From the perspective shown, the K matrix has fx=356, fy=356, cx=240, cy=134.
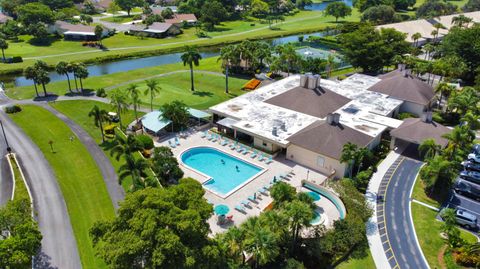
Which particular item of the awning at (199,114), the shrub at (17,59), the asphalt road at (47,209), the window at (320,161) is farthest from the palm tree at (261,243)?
the shrub at (17,59)

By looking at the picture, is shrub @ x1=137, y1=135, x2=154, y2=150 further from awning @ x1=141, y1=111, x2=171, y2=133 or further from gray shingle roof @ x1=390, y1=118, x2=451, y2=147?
gray shingle roof @ x1=390, y1=118, x2=451, y2=147

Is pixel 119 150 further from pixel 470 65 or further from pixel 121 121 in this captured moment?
pixel 470 65

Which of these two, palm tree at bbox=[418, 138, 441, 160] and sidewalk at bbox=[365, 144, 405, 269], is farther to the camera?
palm tree at bbox=[418, 138, 441, 160]

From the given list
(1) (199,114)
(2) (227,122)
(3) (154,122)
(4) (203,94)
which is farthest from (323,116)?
(3) (154,122)

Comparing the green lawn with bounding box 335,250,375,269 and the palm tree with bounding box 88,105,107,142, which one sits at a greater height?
the palm tree with bounding box 88,105,107,142

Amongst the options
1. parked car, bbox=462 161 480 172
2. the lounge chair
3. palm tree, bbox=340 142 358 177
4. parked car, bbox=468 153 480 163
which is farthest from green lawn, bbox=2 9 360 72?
parked car, bbox=462 161 480 172

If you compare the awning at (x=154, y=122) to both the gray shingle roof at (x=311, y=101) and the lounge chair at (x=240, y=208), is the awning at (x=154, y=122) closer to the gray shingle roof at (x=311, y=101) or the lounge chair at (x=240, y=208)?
the gray shingle roof at (x=311, y=101)

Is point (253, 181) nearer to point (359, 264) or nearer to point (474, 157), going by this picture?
point (359, 264)
